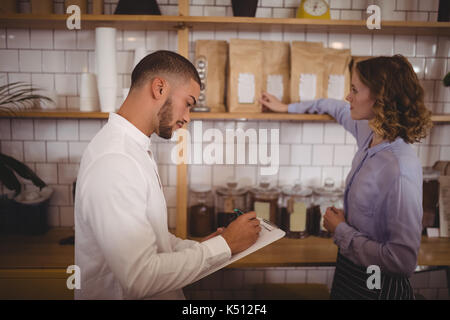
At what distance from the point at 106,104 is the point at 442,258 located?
1.91 metres

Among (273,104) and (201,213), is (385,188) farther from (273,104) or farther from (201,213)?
(201,213)

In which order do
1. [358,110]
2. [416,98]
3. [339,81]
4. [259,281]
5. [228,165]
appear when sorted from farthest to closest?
1. [259,281]
2. [228,165]
3. [339,81]
4. [358,110]
5. [416,98]

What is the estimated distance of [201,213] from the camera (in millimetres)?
1991

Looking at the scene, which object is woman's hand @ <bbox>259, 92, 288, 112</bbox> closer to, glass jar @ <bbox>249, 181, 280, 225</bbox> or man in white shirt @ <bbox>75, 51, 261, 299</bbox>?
glass jar @ <bbox>249, 181, 280, 225</bbox>

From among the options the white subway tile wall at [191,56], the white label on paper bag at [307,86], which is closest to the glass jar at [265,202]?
the white subway tile wall at [191,56]

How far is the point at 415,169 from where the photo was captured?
4.41 feet

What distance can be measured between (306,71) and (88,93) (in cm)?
120

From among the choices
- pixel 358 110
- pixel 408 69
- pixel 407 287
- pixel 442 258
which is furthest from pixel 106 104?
pixel 442 258

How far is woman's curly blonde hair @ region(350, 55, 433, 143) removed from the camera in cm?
139

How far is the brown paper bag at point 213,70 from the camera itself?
197cm

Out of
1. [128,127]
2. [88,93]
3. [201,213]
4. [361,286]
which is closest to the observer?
[128,127]

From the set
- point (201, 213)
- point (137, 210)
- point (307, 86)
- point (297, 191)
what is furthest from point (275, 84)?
point (137, 210)
